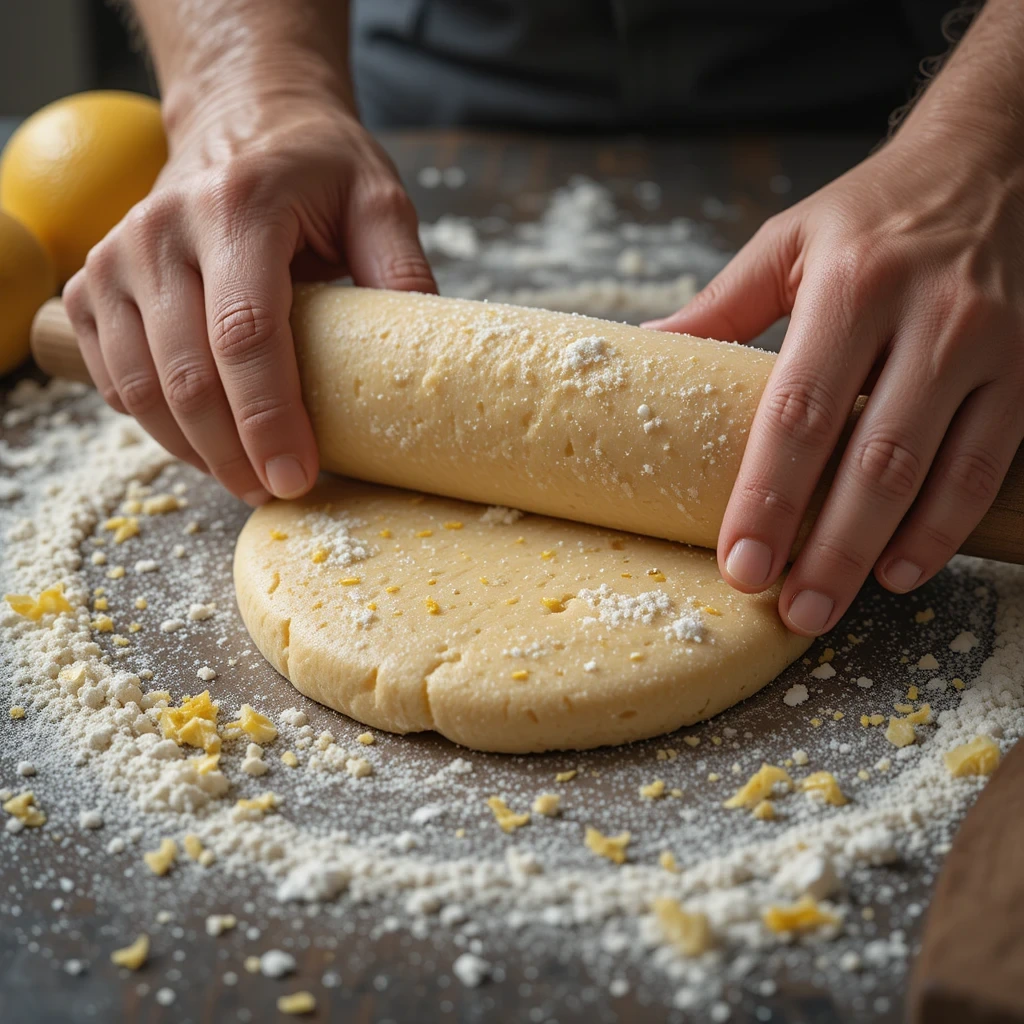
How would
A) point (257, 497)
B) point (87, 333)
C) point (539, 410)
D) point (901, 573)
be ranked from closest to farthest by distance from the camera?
point (901, 573), point (539, 410), point (257, 497), point (87, 333)

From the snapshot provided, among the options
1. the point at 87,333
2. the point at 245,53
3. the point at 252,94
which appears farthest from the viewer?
the point at 245,53

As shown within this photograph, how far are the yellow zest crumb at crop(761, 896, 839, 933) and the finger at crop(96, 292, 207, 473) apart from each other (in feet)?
4.14

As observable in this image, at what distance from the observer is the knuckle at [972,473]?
4.78ft

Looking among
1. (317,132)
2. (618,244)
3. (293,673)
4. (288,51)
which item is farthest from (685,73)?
(293,673)

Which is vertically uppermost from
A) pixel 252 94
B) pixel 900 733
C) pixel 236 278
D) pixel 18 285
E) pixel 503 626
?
pixel 252 94

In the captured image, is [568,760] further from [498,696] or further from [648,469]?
[648,469]

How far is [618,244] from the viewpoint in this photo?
2.85 m

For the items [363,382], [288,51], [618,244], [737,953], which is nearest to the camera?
[737,953]

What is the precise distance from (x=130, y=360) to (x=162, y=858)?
0.88m

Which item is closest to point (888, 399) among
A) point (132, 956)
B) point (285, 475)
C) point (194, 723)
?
point (285, 475)

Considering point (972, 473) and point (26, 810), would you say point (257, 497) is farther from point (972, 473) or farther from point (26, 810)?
point (972, 473)

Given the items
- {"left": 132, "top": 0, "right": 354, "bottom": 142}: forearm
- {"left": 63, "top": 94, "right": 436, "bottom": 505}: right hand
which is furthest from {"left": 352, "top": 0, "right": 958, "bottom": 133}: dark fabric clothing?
{"left": 63, "top": 94, "right": 436, "bottom": 505}: right hand

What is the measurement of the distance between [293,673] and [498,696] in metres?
0.33

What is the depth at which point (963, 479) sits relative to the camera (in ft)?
4.79
